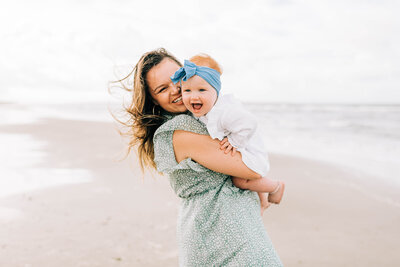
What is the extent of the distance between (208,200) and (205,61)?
2.29 ft

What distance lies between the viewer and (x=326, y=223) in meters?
4.45

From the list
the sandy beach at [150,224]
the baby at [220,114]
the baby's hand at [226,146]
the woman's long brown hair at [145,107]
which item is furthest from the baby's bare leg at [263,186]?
the sandy beach at [150,224]

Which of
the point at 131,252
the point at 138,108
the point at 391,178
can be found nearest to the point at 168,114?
the point at 138,108

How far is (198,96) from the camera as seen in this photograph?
1.68 m

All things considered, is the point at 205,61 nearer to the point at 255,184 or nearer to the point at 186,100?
the point at 186,100

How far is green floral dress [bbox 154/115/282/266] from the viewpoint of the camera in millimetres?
1625

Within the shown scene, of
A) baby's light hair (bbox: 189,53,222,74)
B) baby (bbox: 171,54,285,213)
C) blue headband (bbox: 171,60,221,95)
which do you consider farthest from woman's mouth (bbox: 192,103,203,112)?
baby's light hair (bbox: 189,53,222,74)

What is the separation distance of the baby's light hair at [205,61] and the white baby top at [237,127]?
180 mm

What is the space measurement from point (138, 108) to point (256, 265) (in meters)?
1.02

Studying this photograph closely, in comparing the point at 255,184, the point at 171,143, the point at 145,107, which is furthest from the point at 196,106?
the point at 255,184

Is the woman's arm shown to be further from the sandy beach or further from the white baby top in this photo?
the sandy beach

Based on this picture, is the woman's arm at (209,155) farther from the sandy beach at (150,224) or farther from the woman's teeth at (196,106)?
the sandy beach at (150,224)

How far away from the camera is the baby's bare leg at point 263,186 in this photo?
1.75m

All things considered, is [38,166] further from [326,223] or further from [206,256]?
[206,256]
